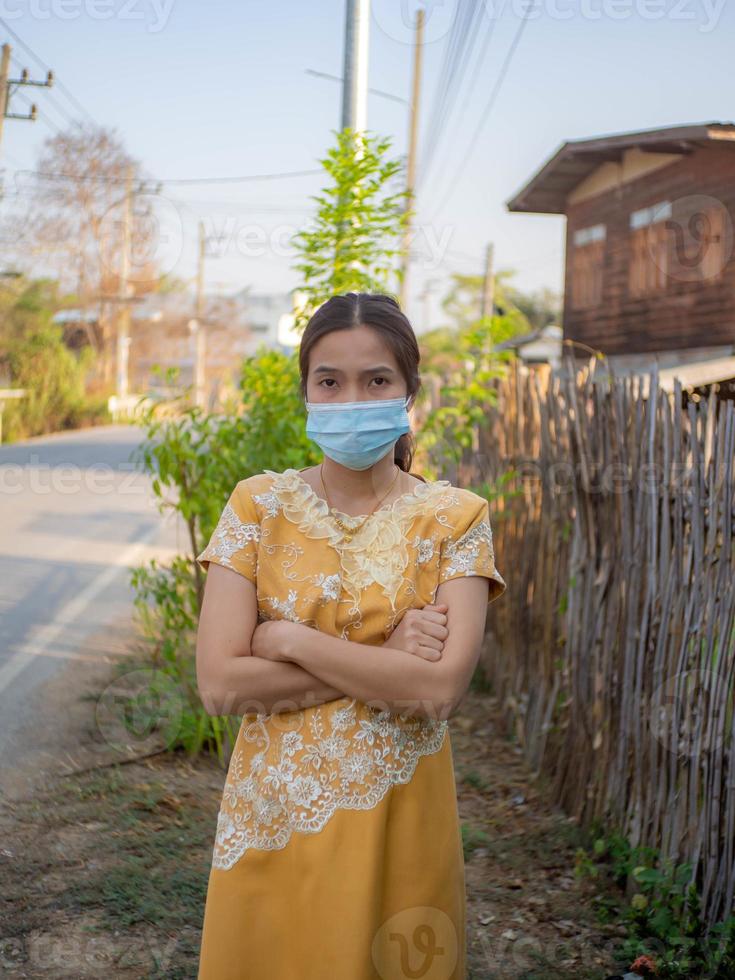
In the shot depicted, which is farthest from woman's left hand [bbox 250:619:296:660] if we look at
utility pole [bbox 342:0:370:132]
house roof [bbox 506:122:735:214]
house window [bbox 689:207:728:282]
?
house window [bbox 689:207:728:282]

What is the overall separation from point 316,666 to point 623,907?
2.46m

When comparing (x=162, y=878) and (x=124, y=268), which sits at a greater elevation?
(x=124, y=268)

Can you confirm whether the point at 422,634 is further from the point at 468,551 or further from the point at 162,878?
the point at 162,878

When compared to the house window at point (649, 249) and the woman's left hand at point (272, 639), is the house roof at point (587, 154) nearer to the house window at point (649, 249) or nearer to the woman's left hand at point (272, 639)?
the house window at point (649, 249)

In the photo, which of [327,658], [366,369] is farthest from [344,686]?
[366,369]

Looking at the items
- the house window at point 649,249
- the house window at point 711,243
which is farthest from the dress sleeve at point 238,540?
the house window at point 649,249

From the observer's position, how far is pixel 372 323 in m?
1.98

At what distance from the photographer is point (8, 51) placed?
23.9 m

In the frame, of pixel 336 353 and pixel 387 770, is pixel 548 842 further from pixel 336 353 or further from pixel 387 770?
pixel 336 353

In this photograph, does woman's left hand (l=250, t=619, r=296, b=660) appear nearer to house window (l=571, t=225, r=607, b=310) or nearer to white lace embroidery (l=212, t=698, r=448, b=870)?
white lace embroidery (l=212, t=698, r=448, b=870)

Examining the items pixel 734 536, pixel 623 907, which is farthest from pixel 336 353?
pixel 623 907

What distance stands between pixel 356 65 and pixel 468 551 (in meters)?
5.70

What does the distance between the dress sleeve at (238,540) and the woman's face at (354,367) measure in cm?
26

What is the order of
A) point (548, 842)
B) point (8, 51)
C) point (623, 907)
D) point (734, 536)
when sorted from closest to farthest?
point (734, 536), point (623, 907), point (548, 842), point (8, 51)
